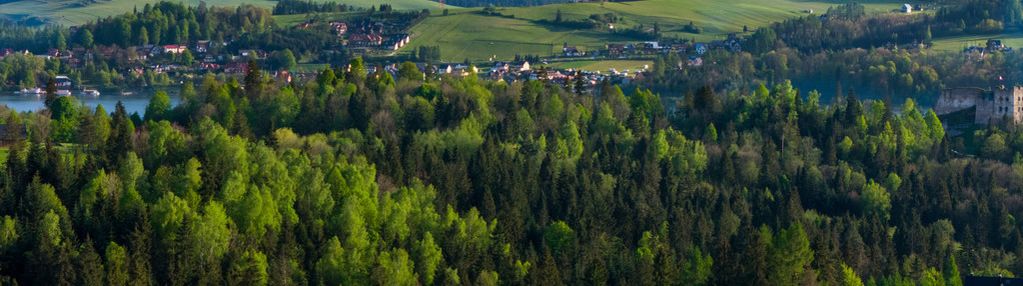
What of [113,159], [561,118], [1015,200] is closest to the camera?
[113,159]

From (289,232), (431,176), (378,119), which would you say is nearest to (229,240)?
(289,232)

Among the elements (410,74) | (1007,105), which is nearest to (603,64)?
(410,74)

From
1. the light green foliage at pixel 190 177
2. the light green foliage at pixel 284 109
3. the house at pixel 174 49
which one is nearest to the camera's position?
the light green foliage at pixel 190 177

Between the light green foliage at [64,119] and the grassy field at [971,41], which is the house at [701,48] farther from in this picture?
the light green foliage at [64,119]

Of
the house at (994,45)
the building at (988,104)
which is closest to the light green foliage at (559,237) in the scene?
the building at (988,104)

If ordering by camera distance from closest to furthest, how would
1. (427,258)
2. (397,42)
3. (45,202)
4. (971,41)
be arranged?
1. (45,202)
2. (427,258)
3. (971,41)
4. (397,42)

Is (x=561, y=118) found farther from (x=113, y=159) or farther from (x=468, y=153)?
(x=113, y=159)

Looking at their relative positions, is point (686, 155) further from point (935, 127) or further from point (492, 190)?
point (492, 190)
